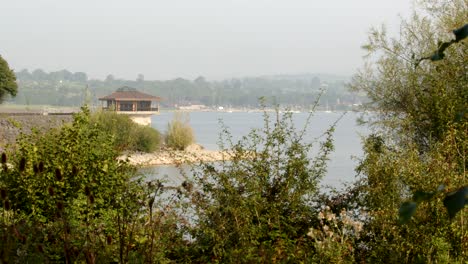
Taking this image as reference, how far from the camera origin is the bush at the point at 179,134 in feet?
144

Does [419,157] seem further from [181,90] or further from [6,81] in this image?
[181,90]

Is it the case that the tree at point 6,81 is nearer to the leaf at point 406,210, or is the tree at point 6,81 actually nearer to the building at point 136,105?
the building at point 136,105

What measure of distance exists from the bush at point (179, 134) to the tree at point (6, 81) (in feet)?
33.5

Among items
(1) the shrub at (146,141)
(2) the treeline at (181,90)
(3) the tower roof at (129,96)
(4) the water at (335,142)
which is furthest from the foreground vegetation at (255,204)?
(2) the treeline at (181,90)

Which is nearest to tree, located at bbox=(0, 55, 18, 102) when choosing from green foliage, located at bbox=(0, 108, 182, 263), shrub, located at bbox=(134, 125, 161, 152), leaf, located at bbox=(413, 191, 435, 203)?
shrub, located at bbox=(134, 125, 161, 152)

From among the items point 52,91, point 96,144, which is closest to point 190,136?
point 96,144

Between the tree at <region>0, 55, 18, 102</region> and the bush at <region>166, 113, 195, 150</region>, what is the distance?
1021 centimetres

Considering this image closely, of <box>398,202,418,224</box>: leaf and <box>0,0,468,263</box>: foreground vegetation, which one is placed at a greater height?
<box>398,202,418,224</box>: leaf

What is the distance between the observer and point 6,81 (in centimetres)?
3938

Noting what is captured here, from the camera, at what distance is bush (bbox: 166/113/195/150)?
144 ft

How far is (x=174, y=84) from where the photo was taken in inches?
6339

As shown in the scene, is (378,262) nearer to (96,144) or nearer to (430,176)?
(430,176)

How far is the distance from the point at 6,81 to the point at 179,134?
1143 centimetres

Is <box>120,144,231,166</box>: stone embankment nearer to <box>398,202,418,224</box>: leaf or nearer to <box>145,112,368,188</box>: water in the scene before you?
<box>145,112,368,188</box>: water
